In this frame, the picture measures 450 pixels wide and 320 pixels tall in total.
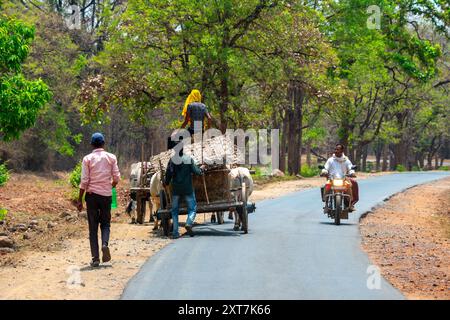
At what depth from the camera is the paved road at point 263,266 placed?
32.9ft

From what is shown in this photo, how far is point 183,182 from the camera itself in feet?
53.2

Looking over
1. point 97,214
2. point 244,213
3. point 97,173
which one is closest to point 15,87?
point 97,173

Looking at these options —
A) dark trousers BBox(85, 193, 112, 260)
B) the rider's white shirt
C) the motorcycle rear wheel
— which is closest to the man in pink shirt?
dark trousers BBox(85, 193, 112, 260)

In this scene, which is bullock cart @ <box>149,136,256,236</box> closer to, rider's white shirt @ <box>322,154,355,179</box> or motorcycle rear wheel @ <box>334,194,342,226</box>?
motorcycle rear wheel @ <box>334,194,342,226</box>

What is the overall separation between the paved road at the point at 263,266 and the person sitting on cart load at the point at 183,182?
0.57 meters

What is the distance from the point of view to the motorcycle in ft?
63.8

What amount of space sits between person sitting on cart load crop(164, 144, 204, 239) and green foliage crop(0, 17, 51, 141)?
9.94 feet

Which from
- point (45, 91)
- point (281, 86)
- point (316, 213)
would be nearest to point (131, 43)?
point (281, 86)

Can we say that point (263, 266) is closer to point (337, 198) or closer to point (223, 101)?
point (337, 198)

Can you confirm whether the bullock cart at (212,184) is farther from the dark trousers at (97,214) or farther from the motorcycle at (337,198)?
the dark trousers at (97,214)

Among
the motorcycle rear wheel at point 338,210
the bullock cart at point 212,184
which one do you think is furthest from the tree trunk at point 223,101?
the bullock cart at point 212,184

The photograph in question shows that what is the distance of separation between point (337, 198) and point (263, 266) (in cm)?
756
